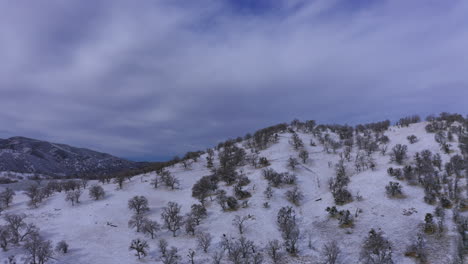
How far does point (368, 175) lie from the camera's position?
56.8 m

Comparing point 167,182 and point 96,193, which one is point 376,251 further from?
point 96,193

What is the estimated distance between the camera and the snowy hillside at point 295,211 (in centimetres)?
3478

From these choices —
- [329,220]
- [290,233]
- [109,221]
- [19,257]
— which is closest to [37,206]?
[109,221]

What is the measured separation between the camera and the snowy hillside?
34.8m

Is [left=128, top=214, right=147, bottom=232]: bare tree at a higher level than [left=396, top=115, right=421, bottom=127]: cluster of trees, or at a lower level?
lower

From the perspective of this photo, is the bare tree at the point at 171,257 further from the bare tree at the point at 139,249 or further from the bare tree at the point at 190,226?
the bare tree at the point at 190,226

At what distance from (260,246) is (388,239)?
64.8 ft

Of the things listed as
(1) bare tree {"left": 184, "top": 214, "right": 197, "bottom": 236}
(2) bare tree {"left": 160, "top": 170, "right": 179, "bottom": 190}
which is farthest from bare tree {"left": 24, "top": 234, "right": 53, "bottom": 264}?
(2) bare tree {"left": 160, "top": 170, "right": 179, "bottom": 190}

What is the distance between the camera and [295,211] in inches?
1923

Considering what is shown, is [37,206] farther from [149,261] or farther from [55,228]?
[149,261]

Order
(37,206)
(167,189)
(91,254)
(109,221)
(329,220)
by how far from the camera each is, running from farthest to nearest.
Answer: (167,189)
(37,206)
(109,221)
(329,220)
(91,254)

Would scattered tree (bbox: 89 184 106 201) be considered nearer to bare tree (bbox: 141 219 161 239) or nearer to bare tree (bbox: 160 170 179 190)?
bare tree (bbox: 160 170 179 190)

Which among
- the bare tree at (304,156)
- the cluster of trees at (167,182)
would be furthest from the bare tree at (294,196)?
the cluster of trees at (167,182)

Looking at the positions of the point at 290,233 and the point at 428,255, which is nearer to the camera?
the point at 428,255
